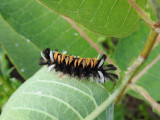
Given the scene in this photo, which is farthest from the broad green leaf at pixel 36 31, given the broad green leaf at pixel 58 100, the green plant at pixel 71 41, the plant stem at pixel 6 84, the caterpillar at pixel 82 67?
the broad green leaf at pixel 58 100

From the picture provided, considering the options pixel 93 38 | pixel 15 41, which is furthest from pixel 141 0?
pixel 15 41

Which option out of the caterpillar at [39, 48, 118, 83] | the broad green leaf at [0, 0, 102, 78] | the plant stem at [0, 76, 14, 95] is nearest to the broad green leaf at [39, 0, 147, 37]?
the caterpillar at [39, 48, 118, 83]

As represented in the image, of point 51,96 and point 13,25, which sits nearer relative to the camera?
point 51,96

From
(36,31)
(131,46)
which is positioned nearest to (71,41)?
(36,31)

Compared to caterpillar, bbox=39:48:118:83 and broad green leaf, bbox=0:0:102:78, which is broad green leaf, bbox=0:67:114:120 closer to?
caterpillar, bbox=39:48:118:83

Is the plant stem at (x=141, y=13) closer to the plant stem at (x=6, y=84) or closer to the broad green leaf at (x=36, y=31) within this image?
the broad green leaf at (x=36, y=31)

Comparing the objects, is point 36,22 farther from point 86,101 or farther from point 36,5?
point 86,101
